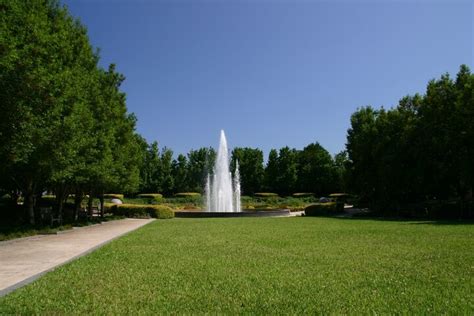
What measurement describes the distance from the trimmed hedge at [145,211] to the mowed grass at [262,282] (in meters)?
22.4

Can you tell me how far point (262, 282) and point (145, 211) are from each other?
95.0 ft

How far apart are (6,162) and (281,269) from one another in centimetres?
1149

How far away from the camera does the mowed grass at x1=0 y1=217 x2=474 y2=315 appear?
5680 millimetres

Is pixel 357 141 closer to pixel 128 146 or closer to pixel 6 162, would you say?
pixel 128 146

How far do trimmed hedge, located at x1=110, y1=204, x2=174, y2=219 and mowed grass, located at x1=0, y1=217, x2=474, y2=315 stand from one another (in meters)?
22.4

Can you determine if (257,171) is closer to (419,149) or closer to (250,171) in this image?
(250,171)

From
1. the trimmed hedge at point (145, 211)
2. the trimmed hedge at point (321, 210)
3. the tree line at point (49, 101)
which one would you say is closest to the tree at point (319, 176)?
the trimmed hedge at point (321, 210)

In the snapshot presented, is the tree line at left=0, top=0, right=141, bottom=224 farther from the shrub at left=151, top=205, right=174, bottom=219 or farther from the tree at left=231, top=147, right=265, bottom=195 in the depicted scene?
the tree at left=231, top=147, right=265, bottom=195

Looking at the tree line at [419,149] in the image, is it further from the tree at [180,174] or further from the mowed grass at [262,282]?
the tree at [180,174]

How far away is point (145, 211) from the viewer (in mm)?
35000

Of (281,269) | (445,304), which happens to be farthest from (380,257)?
(445,304)

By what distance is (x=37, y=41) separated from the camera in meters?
15.7

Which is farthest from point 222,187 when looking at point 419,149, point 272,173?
point 272,173

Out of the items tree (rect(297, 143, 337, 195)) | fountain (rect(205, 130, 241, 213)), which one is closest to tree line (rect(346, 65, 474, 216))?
fountain (rect(205, 130, 241, 213))
